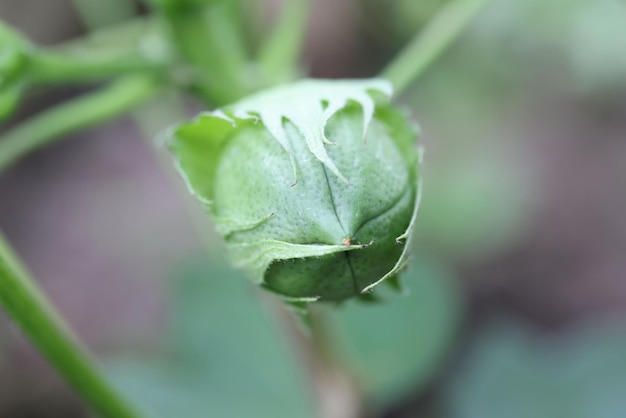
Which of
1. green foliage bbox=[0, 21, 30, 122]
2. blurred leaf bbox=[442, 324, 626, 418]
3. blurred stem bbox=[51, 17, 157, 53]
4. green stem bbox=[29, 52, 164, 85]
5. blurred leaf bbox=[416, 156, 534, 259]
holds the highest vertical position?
blurred stem bbox=[51, 17, 157, 53]

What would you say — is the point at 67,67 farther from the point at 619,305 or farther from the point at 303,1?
the point at 619,305

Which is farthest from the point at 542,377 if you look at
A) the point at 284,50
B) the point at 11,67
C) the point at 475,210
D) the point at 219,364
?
the point at 11,67

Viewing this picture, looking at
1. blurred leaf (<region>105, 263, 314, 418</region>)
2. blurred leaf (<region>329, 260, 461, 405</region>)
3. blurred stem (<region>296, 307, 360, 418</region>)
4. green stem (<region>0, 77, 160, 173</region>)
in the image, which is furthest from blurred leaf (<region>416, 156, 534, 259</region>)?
green stem (<region>0, 77, 160, 173</region>)

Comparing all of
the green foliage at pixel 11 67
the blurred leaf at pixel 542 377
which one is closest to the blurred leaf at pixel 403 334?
the blurred leaf at pixel 542 377

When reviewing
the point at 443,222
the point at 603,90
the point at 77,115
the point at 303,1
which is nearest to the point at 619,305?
the point at 443,222

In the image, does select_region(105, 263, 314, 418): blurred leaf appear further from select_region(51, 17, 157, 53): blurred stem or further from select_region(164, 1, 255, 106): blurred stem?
select_region(164, 1, 255, 106): blurred stem

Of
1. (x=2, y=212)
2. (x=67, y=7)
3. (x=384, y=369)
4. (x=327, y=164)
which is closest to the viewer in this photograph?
(x=327, y=164)

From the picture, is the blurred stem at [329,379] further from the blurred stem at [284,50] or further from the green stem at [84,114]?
the green stem at [84,114]
